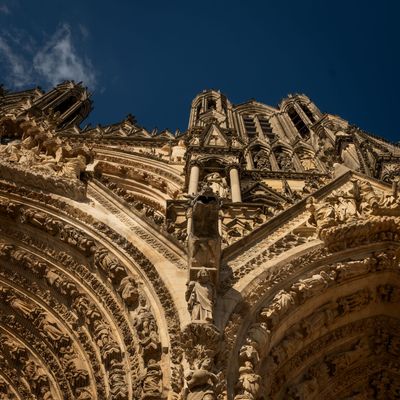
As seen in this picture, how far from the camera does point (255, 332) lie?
6371mm

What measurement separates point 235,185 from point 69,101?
2467cm

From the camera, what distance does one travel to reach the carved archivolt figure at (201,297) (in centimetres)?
593

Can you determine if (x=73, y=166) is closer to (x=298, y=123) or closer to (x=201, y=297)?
(x=201, y=297)

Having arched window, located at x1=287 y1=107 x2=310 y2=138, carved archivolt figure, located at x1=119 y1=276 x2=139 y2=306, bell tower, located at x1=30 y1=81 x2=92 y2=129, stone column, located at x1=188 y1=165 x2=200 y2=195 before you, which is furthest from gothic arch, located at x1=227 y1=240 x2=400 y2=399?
bell tower, located at x1=30 y1=81 x2=92 y2=129

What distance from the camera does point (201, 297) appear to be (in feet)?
20.1

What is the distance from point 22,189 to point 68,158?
5.46ft

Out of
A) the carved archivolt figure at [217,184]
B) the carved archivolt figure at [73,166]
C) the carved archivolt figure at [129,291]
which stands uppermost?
the carved archivolt figure at [217,184]

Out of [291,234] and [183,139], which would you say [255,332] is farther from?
[183,139]

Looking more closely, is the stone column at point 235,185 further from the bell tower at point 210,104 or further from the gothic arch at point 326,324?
the bell tower at point 210,104

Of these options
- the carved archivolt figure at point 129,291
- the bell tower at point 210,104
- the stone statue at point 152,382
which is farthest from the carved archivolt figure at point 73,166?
the bell tower at point 210,104

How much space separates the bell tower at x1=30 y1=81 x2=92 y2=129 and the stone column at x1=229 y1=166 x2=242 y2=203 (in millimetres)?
18811

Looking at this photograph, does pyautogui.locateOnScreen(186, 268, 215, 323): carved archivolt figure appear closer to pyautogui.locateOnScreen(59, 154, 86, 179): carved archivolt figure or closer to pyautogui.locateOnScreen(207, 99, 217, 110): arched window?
pyautogui.locateOnScreen(59, 154, 86, 179): carved archivolt figure

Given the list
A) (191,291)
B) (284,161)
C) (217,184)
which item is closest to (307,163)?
(284,161)

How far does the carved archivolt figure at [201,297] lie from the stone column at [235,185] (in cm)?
651
